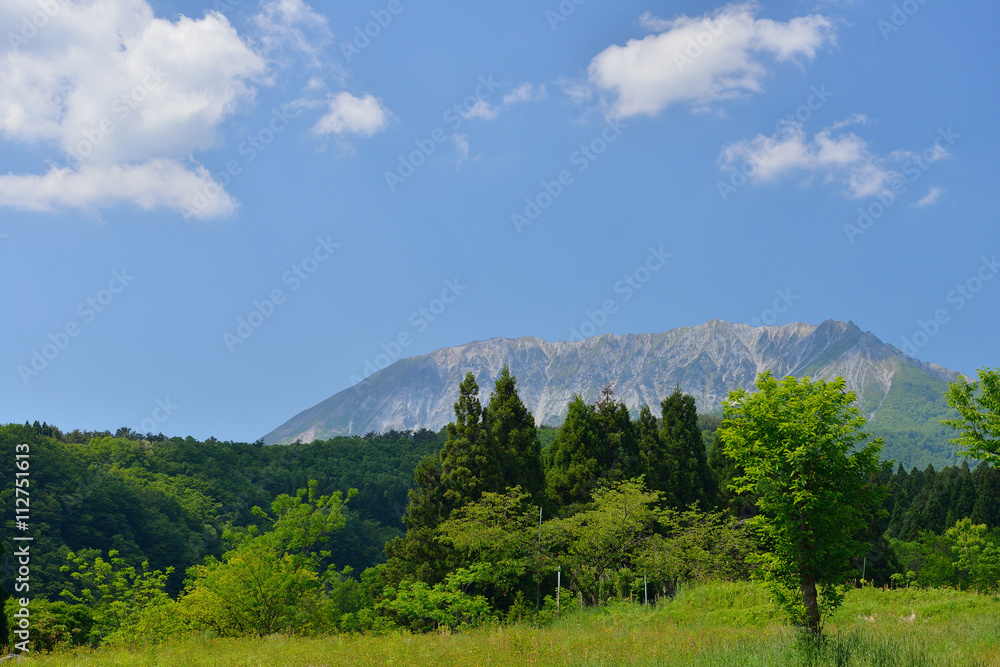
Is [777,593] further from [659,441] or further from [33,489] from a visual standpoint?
[33,489]

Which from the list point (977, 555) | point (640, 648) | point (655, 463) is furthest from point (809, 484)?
point (977, 555)

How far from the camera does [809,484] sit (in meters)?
11.9

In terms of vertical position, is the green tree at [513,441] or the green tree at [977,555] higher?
the green tree at [513,441]

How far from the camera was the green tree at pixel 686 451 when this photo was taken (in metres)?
36.1

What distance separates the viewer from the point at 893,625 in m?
15.5

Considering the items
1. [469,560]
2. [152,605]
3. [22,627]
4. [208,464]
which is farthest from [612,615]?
[208,464]

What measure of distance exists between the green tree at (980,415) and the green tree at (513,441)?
1695 cm

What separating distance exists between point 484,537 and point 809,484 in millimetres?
12954

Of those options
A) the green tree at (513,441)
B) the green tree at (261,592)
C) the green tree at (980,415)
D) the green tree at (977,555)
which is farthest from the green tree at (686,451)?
the green tree at (977,555)

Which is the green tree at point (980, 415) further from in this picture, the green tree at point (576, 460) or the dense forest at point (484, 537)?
the green tree at point (576, 460)

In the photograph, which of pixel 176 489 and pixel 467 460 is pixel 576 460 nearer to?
pixel 467 460

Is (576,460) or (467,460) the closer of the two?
(467,460)

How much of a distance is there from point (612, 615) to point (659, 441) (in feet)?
59.7

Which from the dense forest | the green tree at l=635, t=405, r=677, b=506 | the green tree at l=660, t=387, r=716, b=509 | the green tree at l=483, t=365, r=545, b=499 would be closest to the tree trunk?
the dense forest
